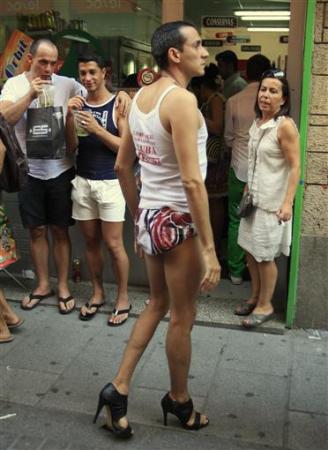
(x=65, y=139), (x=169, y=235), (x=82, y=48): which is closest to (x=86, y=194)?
(x=65, y=139)

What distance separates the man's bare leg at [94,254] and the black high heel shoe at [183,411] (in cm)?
155

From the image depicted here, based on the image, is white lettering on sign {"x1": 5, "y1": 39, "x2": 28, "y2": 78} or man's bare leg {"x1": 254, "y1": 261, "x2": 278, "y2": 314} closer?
man's bare leg {"x1": 254, "y1": 261, "x2": 278, "y2": 314}

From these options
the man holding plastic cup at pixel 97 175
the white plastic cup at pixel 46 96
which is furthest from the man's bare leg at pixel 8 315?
the white plastic cup at pixel 46 96

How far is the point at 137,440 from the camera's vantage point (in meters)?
2.92

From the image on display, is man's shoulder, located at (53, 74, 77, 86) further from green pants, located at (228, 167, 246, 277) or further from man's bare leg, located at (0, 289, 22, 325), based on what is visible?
man's bare leg, located at (0, 289, 22, 325)

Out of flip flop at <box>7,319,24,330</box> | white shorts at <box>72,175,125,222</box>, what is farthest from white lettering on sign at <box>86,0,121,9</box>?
flip flop at <box>7,319,24,330</box>

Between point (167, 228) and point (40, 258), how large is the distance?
2.22 meters

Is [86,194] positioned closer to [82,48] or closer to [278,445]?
[82,48]

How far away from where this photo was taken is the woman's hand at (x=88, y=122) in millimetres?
3945

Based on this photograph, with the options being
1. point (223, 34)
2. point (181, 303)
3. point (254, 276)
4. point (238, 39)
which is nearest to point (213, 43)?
point (223, 34)

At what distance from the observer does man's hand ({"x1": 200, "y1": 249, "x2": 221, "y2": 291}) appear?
2547 millimetres

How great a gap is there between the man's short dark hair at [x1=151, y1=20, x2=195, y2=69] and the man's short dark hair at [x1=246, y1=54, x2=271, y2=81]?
7.00 ft

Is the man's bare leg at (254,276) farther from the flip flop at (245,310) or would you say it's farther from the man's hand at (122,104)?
the man's hand at (122,104)

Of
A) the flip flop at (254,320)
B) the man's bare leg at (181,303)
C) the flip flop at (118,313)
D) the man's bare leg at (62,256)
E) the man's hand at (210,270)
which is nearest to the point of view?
the man's hand at (210,270)
